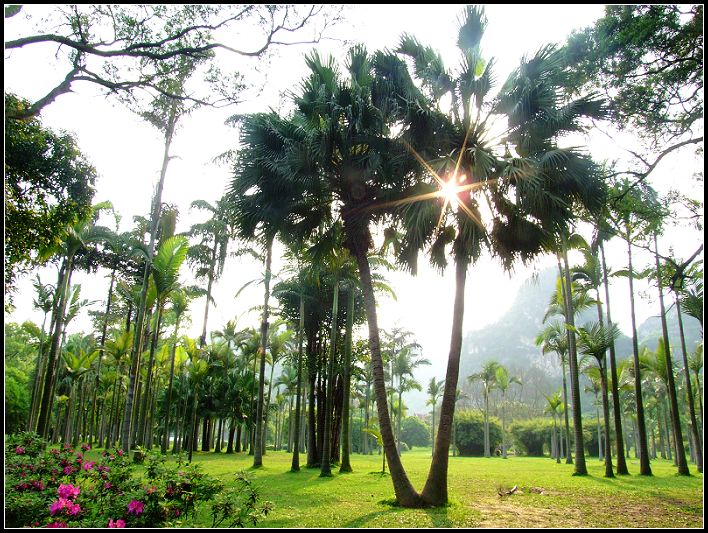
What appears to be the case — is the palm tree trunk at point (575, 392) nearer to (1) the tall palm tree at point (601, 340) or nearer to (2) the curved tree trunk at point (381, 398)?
(1) the tall palm tree at point (601, 340)

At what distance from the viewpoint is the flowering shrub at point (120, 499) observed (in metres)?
5.59

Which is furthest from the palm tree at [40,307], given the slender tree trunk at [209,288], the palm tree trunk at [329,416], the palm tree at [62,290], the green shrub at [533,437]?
the green shrub at [533,437]

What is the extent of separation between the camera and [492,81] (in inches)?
451

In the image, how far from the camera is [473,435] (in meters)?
56.7

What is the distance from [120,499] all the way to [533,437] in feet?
206

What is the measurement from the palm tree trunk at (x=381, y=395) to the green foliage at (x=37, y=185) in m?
6.12

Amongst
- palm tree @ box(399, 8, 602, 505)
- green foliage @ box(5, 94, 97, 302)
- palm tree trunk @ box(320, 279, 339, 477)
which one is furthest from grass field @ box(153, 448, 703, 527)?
green foliage @ box(5, 94, 97, 302)

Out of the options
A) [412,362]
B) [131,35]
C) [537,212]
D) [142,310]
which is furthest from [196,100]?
[412,362]

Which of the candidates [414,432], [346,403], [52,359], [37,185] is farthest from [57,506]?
[414,432]

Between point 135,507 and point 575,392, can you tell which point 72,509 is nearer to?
point 135,507

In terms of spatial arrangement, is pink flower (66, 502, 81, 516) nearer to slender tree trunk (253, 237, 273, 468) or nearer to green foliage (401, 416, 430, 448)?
slender tree trunk (253, 237, 273, 468)

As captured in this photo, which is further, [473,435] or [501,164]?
[473,435]

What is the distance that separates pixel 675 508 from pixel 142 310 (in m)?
17.4

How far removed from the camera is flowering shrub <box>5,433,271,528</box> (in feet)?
18.3
